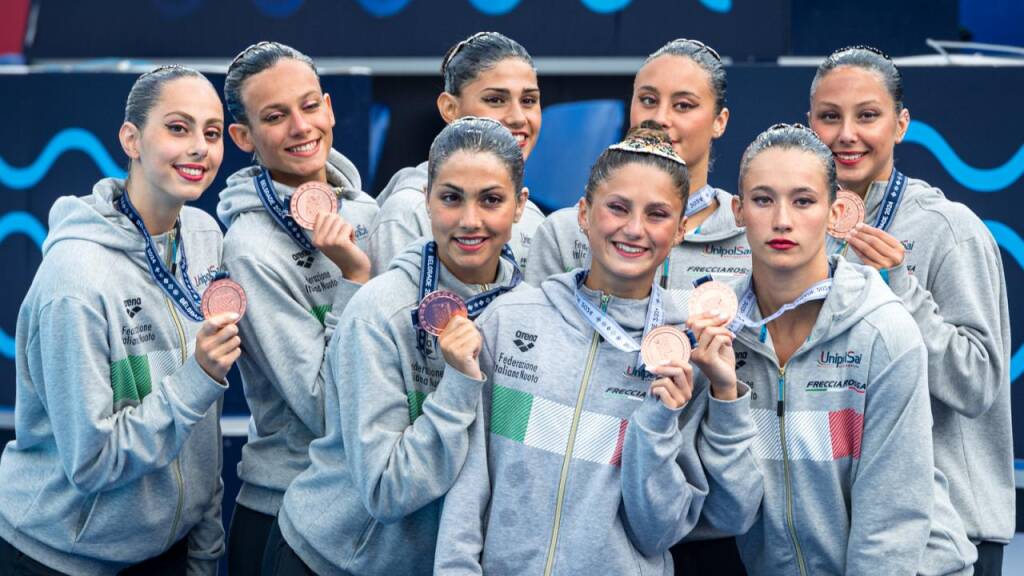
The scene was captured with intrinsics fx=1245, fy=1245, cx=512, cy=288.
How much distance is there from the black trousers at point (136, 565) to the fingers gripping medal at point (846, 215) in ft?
7.56

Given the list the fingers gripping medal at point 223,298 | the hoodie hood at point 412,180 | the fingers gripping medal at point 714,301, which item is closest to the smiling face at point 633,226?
the fingers gripping medal at point 714,301

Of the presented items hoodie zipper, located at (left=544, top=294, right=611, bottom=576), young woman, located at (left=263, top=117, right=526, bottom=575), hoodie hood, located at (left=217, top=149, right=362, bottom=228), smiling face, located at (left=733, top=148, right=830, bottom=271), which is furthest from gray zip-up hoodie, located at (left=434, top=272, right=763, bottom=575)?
hoodie hood, located at (left=217, top=149, right=362, bottom=228)

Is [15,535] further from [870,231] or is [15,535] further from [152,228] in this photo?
[870,231]

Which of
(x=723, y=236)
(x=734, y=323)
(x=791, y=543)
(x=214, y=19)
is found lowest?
(x=791, y=543)

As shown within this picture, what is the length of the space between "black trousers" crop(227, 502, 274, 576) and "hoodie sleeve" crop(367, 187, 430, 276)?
2.90 ft

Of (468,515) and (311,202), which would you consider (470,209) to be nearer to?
(311,202)

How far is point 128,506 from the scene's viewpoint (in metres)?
3.77

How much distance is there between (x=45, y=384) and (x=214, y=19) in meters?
3.73

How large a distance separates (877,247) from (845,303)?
323mm

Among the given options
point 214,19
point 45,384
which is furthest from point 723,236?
point 214,19

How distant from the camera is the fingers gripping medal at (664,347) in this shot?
3.25 metres

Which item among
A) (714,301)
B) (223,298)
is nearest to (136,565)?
(223,298)

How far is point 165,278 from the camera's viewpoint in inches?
150

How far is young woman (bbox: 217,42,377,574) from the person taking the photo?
153 inches
